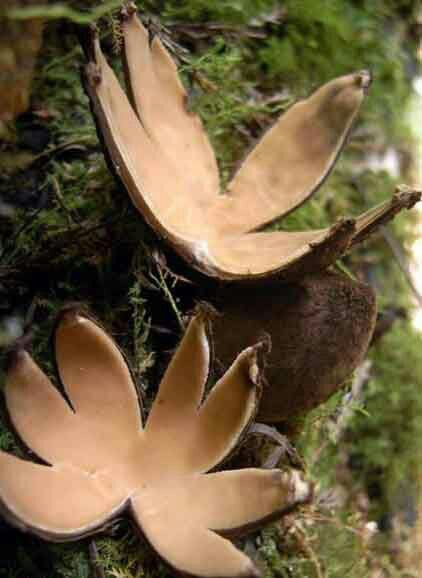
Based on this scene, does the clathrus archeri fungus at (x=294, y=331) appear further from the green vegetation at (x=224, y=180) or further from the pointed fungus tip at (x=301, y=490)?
the pointed fungus tip at (x=301, y=490)

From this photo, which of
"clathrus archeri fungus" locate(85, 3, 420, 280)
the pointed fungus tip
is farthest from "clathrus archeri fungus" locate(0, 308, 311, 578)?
"clathrus archeri fungus" locate(85, 3, 420, 280)

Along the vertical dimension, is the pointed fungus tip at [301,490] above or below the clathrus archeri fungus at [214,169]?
below

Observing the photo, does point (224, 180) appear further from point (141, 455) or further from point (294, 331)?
point (141, 455)

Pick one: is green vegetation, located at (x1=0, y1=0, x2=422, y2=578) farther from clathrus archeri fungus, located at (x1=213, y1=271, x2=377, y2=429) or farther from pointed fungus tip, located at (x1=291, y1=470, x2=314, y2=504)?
pointed fungus tip, located at (x1=291, y1=470, x2=314, y2=504)

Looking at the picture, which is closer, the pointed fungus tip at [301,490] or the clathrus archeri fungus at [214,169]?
the pointed fungus tip at [301,490]

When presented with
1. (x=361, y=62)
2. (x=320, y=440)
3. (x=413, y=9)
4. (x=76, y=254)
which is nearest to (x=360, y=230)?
(x=76, y=254)

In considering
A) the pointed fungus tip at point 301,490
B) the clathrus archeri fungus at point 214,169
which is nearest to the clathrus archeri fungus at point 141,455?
the pointed fungus tip at point 301,490

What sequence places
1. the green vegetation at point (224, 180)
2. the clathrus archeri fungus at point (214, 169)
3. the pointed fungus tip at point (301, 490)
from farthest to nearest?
the green vegetation at point (224, 180) → the clathrus archeri fungus at point (214, 169) → the pointed fungus tip at point (301, 490)

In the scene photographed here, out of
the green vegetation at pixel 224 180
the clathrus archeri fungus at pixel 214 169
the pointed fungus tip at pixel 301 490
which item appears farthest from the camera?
the green vegetation at pixel 224 180
